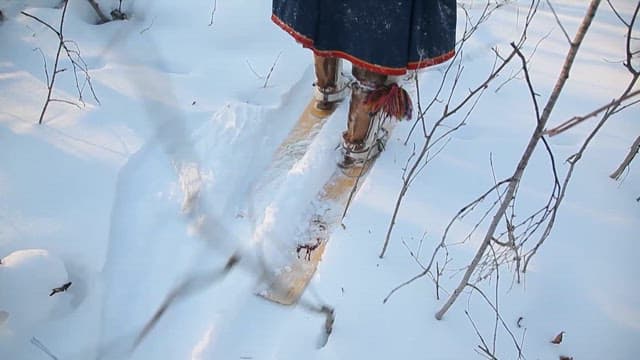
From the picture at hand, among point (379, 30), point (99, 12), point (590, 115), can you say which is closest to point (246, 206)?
point (379, 30)

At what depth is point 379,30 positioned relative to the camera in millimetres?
1505

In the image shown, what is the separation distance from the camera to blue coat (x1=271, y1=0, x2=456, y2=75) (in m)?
1.47

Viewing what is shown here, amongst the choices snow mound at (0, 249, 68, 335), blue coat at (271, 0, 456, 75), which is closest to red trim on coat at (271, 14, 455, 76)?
blue coat at (271, 0, 456, 75)

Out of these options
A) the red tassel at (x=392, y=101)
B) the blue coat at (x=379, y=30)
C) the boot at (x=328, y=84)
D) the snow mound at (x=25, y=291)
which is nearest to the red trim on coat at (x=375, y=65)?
the blue coat at (x=379, y=30)

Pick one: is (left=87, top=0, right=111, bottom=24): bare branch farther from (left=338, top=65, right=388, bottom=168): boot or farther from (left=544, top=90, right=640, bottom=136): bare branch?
(left=544, top=90, right=640, bottom=136): bare branch

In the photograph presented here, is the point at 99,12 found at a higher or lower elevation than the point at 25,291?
higher

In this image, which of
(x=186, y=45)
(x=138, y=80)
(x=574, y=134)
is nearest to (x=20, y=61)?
(x=138, y=80)

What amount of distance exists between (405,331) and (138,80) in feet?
5.24

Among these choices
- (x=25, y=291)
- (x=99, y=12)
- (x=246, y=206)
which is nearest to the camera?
(x=25, y=291)

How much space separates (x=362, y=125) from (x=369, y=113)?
66mm

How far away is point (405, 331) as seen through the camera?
130 cm

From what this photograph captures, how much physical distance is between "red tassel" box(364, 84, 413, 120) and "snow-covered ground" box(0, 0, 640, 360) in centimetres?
21

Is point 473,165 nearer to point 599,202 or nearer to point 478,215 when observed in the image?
point 478,215

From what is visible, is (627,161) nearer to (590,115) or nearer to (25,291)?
(590,115)
